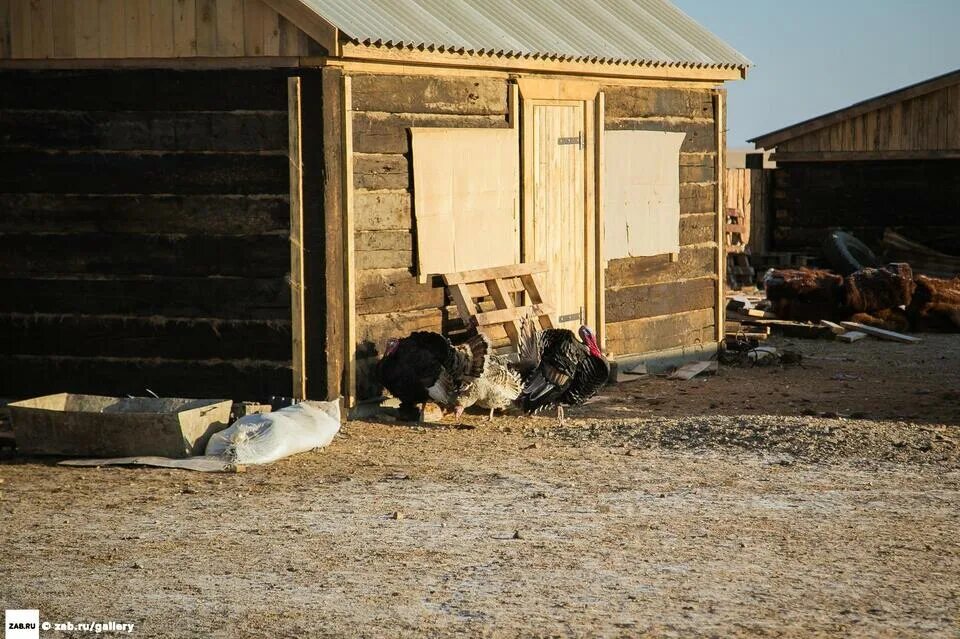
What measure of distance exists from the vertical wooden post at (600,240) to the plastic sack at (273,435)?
465cm

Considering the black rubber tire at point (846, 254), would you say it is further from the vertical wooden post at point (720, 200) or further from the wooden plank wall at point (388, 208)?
the wooden plank wall at point (388, 208)

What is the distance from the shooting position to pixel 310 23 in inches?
486

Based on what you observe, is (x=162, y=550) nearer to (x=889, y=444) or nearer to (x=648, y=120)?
(x=889, y=444)

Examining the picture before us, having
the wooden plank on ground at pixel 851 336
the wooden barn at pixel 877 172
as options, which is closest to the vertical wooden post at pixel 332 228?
the wooden plank on ground at pixel 851 336

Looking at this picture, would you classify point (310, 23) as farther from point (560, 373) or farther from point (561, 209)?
point (561, 209)

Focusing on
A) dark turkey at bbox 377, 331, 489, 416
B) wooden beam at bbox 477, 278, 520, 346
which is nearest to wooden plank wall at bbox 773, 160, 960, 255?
wooden beam at bbox 477, 278, 520, 346

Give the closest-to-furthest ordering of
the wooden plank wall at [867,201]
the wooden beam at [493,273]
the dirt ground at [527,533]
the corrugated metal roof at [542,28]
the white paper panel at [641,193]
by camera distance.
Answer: the dirt ground at [527,533], the corrugated metal roof at [542,28], the wooden beam at [493,273], the white paper panel at [641,193], the wooden plank wall at [867,201]

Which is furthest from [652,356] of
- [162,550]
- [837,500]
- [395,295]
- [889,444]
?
[162,550]

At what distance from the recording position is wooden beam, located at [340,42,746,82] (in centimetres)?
1275

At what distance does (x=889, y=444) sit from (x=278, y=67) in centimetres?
547

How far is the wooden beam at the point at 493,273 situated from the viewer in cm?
1393

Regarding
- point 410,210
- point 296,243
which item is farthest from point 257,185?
point 410,210

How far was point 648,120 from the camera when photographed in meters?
16.7

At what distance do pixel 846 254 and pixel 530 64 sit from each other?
12.0 m
